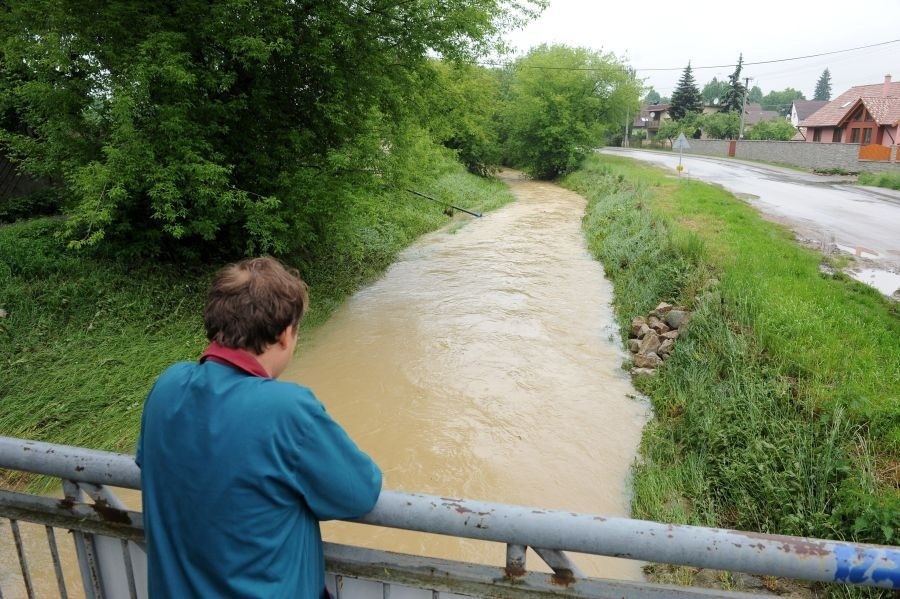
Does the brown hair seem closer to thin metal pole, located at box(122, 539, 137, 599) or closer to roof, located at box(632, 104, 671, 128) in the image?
thin metal pole, located at box(122, 539, 137, 599)

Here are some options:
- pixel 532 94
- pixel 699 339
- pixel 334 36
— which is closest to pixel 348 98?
pixel 334 36

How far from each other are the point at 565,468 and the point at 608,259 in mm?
9141

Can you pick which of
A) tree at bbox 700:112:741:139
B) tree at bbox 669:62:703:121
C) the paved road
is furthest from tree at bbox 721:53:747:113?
the paved road

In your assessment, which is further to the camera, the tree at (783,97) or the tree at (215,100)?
the tree at (783,97)

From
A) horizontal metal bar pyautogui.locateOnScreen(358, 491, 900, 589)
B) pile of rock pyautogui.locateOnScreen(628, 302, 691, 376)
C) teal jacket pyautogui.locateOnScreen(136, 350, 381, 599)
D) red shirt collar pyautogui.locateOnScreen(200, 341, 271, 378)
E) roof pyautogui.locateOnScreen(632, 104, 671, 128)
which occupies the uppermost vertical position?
roof pyautogui.locateOnScreen(632, 104, 671, 128)

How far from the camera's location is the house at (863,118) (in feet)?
131

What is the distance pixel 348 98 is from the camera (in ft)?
32.7

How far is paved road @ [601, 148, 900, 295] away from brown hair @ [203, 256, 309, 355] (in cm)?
989

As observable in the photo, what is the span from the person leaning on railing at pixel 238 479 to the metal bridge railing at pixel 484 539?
0.21 meters

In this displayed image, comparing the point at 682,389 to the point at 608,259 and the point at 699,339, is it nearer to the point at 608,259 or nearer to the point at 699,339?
the point at 699,339

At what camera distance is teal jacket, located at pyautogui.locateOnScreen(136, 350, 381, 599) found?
1.43m

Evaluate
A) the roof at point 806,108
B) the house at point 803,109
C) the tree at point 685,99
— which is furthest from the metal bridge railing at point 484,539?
the roof at point 806,108

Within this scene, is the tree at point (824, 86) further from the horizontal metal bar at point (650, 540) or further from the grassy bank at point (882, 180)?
the horizontal metal bar at point (650, 540)

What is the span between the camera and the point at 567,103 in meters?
37.4
